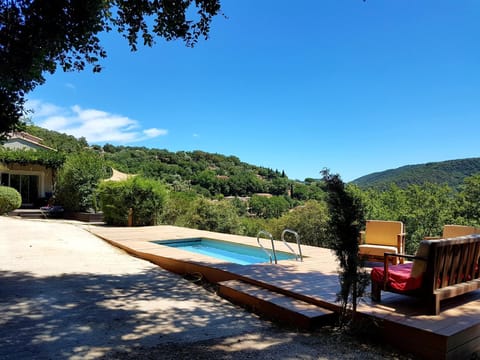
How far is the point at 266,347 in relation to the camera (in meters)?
3.45

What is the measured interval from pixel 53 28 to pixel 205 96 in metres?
22.6

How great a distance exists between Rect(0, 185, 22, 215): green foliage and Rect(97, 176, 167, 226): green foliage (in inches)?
244

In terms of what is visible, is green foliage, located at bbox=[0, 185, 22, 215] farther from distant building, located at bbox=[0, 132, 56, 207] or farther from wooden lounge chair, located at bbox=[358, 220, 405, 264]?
wooden lounge chair, located at bbox=[358, 220, 405, 264]

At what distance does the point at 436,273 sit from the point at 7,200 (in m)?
19.6

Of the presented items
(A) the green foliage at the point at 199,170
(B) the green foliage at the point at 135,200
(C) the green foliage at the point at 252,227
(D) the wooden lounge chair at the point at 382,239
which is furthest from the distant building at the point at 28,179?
(D) the wooden lounge chair at the point at 382,239

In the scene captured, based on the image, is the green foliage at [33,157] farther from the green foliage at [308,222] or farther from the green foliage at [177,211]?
the green foliage at [308,222]

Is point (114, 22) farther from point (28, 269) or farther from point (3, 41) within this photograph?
point (28, 269)

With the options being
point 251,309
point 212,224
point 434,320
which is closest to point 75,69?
point 251,309

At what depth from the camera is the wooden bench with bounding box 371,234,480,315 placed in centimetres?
365

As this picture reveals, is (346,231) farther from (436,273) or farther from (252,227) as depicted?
(252,227)

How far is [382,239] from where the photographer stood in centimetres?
721

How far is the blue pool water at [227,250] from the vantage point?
30.2 feet

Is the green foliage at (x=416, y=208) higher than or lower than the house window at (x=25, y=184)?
lower

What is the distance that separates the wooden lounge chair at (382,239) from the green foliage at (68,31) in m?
4.98
